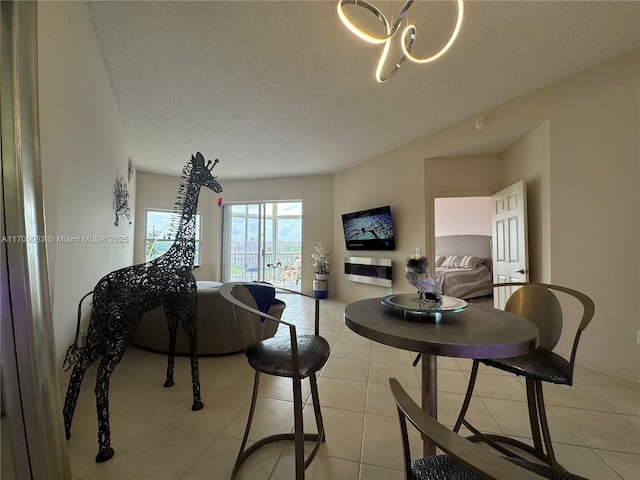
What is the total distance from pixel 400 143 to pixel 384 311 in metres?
3.62

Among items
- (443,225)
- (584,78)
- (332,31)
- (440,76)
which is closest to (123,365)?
(332,31)

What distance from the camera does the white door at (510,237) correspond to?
2.90 metres

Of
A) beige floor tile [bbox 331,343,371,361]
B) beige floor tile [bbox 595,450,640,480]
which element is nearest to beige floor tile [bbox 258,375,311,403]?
beige floor tile [bbox 331,343,371,361]

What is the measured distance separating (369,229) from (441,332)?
3.84m

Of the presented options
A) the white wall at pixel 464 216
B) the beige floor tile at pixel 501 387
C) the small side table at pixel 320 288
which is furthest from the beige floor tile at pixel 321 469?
the white wall at pixel 464 216

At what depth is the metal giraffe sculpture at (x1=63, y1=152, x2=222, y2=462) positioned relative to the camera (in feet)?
4.65

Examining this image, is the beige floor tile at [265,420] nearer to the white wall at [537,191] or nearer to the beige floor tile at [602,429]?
the beige floor tile at [602,429]

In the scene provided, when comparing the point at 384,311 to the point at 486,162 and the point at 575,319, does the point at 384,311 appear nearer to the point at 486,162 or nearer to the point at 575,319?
the point at 575,319

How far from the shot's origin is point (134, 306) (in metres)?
1.58

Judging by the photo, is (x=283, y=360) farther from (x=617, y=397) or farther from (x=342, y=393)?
(x=617, y=397)

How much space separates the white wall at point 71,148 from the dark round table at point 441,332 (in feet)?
5.75

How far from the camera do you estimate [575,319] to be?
246 cm

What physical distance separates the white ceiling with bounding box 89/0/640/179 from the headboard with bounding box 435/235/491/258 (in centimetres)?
433

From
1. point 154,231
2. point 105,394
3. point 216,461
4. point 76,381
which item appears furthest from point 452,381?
point 154,231
